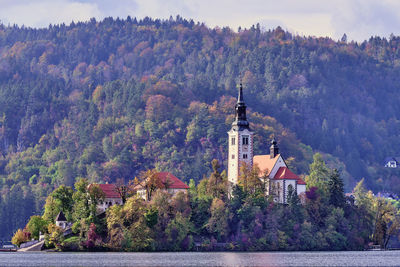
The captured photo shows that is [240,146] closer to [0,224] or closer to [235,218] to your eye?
[235,218]

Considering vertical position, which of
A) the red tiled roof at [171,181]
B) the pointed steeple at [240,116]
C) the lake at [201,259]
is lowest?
the lake at [201,259]

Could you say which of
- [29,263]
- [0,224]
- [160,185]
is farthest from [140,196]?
[0,224]

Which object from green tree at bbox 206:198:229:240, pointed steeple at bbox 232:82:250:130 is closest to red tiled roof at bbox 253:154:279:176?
pointed steeple at bbox 232:82:250:130

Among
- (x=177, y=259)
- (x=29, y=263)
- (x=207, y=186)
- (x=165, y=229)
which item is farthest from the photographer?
(x=207, y=186)

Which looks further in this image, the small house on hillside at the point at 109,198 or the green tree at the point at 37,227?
the small house on hillside at the point at 109,198

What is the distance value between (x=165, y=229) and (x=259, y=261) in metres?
22.4

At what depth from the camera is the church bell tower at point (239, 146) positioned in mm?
151875

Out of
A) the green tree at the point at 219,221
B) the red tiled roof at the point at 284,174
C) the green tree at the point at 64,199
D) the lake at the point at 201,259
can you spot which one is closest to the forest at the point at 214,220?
the green tree at the point at 64,199

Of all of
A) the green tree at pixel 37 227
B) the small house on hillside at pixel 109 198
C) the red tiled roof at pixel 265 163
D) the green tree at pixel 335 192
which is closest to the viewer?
the green tree at pixel 37 227

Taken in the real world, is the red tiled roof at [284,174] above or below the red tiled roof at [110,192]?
above

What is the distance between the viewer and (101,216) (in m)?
141

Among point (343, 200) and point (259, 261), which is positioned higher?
point (343, 200)

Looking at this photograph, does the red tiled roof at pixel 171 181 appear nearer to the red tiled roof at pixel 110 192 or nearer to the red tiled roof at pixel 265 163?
the red tiled roof at pixel 110 192

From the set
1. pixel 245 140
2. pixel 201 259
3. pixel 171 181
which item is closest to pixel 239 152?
pixel 245 140
